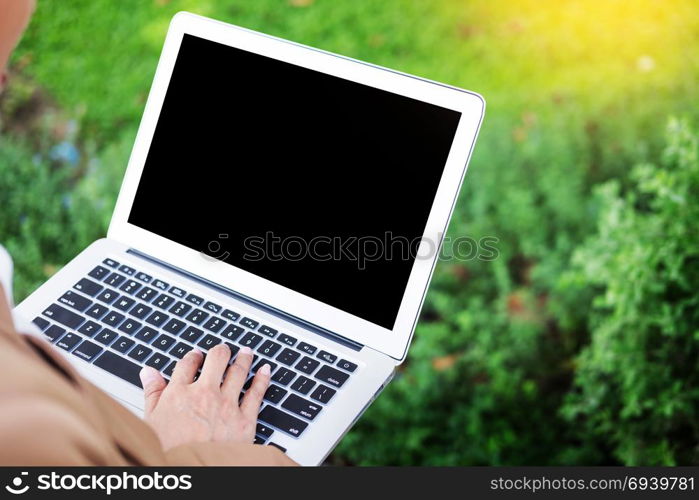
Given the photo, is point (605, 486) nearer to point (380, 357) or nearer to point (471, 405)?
point (380, 357)

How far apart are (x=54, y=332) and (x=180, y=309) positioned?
21 cm

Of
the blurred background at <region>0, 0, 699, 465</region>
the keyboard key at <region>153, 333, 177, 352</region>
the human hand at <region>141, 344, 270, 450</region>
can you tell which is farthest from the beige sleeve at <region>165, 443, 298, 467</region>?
the blurred background at <region>0, 0, 699, 465</region>

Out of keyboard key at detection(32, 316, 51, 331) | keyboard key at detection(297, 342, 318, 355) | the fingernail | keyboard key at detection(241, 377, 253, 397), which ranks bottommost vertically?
keyboard key at detection(32, 316, 51, 331)

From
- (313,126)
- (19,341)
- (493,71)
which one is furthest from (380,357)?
(493,71)

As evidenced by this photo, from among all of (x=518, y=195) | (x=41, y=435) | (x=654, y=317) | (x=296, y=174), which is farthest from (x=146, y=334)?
(x=518, y=195)

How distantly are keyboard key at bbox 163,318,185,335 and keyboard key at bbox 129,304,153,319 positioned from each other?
5cm

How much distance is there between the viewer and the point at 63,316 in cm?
118

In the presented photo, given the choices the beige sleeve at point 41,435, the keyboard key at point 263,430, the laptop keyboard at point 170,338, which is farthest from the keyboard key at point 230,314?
the beige sleeve at point 41,435

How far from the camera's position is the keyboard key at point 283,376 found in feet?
3.59

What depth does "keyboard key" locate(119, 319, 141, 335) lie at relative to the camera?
3.81 ft

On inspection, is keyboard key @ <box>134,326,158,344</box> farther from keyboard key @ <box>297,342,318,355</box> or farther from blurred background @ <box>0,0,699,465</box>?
blurred background @ <box>0,0,699,465</box>

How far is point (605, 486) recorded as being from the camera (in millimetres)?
1063

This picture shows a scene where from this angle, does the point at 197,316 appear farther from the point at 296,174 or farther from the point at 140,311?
the point at 296,174

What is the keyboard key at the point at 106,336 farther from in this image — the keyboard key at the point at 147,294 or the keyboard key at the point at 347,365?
A: the keyboard key at the point at 347,365
